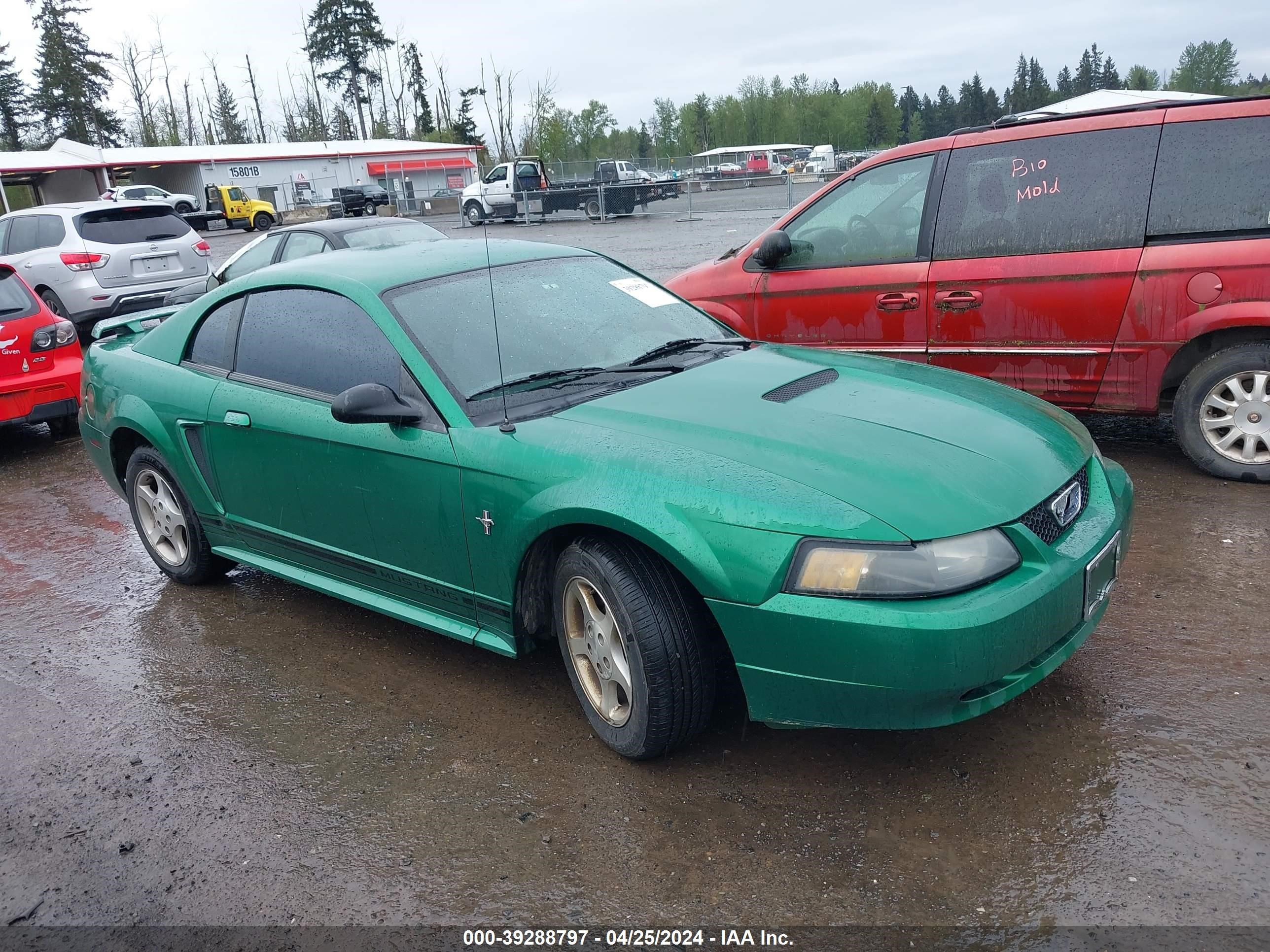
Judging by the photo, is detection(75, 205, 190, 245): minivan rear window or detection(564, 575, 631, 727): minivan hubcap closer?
detection(564, 575, 631, 727): minivan hubcap

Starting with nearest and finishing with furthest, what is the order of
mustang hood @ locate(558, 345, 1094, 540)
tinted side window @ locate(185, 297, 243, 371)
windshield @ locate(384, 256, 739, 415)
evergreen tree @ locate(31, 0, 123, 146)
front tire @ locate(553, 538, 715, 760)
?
mustang hood @ locate(558, 345, 1094, 540) → front tire @ locate(553, 538, 715, 760) → windshield @ locate(384, 256, 739, 415) → tinted side window @ locate(185, 297, 243, 371) → evergreen tree @ locate(31, 0, 123, 146)

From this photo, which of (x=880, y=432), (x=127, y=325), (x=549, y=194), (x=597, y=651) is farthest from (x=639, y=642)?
(x=549, y=194)

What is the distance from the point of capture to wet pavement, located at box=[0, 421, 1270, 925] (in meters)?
2.59

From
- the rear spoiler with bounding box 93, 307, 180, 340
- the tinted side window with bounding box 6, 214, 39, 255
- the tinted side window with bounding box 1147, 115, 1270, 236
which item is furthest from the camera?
the tinted side window with bounding box 6, 214, 39, 255

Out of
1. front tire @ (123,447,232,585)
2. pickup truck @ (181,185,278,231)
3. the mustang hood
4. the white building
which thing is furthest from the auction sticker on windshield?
the white building

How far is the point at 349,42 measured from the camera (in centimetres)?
8188

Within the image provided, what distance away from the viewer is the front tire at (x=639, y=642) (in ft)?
9.49

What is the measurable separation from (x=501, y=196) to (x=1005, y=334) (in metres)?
30.3

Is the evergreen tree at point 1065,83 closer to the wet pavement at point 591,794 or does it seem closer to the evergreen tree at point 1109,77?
the evergreen tree at point 1109,77

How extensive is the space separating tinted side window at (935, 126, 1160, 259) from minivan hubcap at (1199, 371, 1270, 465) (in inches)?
33.1

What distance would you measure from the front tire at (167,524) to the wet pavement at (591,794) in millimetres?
560

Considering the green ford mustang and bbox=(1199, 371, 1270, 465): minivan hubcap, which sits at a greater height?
the green ford mustang

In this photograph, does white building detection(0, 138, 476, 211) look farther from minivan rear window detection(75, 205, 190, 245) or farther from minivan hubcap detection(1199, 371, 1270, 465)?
minivan hubcap detection(1199, 371, 1270, 465)

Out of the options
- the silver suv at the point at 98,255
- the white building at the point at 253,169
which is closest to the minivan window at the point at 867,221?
the silver suv at the point at 98,255
